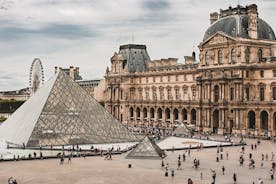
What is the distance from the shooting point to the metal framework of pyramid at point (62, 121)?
163 feet

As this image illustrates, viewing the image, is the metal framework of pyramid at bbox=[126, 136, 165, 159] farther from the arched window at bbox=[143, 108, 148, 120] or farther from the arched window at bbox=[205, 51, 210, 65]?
the arched window at bbox=[143, 108, 148, 120]

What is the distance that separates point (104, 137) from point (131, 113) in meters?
37.1

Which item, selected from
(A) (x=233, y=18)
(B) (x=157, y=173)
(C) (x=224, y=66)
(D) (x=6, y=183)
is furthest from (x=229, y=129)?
(D) (x=6, y=183)

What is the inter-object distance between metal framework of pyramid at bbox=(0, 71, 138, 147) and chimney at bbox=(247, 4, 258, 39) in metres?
23.2

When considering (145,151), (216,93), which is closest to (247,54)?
(216,93)

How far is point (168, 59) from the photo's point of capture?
88188mm

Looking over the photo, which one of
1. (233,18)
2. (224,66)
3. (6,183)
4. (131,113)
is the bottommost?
(6,183)

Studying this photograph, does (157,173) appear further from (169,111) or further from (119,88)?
(119,88)

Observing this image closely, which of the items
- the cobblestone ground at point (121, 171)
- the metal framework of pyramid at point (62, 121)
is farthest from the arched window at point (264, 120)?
the cobblestone ground at point (121, 171)

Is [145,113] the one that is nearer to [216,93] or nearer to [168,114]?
[168,114]

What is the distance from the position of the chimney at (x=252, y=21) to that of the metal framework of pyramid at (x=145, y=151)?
99.7 ft

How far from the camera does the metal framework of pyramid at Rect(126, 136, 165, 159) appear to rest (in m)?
41.4

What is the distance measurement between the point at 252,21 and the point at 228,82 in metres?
8.42

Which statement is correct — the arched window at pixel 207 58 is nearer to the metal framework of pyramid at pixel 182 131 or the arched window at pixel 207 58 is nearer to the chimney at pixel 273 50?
the chimney at pixel 273 50
